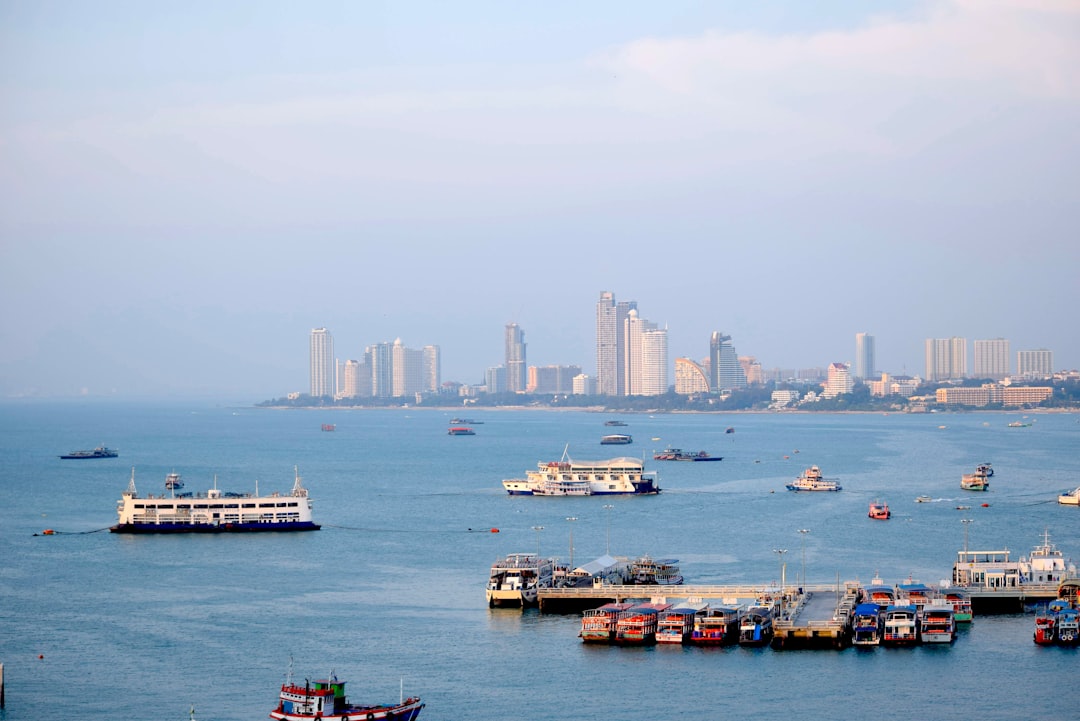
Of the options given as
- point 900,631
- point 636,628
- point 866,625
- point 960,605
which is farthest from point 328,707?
point 960,605

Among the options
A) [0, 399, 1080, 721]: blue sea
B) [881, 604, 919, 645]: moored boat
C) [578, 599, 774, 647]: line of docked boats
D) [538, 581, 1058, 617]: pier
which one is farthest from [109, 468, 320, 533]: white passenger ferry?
[881, 604, 919, 645]: moored boat

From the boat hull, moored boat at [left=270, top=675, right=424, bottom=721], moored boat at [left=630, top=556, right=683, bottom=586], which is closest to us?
moored boat at [left=270, top=675, right=424, bottom=721]

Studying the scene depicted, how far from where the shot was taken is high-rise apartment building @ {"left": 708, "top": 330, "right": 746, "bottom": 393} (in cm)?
19662

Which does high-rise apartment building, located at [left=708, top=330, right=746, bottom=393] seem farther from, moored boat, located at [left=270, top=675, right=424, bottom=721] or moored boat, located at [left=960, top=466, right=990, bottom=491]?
moored boat, located at [left=270, top=675, right=424, bottom=721]

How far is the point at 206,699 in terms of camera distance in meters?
21.5

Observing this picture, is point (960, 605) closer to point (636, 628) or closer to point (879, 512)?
point (636, 628)

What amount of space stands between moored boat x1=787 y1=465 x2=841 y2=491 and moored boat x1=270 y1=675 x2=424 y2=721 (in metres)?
34.6

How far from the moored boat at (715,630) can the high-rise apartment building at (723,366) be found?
171 meters

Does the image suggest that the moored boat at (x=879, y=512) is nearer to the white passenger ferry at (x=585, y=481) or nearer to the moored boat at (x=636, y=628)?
the white passenger ferry at (x=585, y=481)

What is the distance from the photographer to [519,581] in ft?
95.0

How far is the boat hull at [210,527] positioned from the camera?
41.1 meters

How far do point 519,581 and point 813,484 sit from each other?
2599cm

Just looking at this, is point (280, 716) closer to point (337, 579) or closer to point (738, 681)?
point (738, 681)

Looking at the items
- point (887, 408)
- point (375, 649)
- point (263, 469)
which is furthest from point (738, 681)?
point (887, 408)
